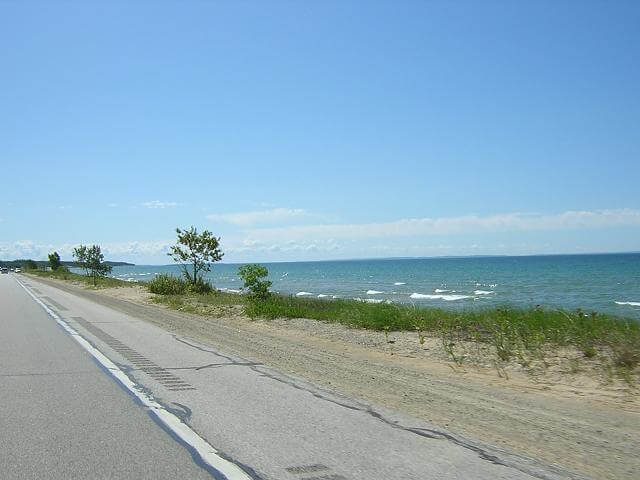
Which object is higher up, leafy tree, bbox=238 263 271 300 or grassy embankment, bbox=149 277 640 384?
leafy tree, bbox=238 263 271 300

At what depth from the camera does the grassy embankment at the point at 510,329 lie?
37.4 feet

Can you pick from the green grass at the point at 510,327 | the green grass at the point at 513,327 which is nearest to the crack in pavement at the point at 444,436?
the green grass at the point at 510,327

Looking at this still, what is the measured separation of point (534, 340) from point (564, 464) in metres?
7.72

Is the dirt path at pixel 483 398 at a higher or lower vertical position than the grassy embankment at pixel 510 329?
lower

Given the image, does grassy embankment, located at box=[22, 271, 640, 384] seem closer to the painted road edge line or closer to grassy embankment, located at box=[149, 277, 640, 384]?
grassy embankment, located at box=[149, 277, 640, 384]

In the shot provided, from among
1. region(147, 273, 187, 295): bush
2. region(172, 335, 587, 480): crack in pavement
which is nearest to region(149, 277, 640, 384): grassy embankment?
region(172, 335, 587, 480): crack in pavement

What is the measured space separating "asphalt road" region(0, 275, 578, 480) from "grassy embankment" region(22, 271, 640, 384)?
5.04 m

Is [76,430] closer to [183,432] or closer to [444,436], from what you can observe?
[183,432]

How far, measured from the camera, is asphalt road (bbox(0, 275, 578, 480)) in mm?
5277

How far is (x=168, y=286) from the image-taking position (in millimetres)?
39094

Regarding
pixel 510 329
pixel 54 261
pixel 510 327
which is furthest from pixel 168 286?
pixel 54 261

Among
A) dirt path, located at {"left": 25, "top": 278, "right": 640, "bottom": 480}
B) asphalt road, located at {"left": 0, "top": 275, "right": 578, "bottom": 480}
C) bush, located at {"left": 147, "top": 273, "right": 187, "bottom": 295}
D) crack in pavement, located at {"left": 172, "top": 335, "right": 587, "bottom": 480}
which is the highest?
bush, located at {"left": 147, "top": 273, "right": 187, "bottom": 295}

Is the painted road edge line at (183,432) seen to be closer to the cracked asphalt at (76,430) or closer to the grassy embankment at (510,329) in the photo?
the cracked asphalt at (76,430)

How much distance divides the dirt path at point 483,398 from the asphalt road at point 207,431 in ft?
1.65
